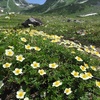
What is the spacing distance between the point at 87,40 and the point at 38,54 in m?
14.1

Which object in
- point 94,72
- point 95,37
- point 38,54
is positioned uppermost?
point 38,54

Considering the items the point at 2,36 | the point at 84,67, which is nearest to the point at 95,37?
the point at 2,36

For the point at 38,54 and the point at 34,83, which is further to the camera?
the point at 38,54

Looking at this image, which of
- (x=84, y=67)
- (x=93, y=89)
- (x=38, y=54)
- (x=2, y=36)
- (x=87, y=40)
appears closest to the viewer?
(x=93, y=89)

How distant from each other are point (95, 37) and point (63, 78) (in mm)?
15689

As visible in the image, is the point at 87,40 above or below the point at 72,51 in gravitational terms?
below

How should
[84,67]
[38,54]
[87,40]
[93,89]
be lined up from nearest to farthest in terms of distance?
[93,89]
[84,67]
[38,54]
[87,40]

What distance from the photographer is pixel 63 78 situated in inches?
251

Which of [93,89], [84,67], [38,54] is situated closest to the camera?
[93,89]

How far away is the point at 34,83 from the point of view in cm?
622

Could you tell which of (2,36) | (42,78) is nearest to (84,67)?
(42,78)

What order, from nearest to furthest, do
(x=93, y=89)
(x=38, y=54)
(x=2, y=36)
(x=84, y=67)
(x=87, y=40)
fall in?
(x=93, y=89), (x=84, y=67), (x=38, y=54), (x=2, y=36), (x=87, y=40)

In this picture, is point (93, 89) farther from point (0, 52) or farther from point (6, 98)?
point (0, 52)

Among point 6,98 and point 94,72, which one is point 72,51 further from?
point 6,98
